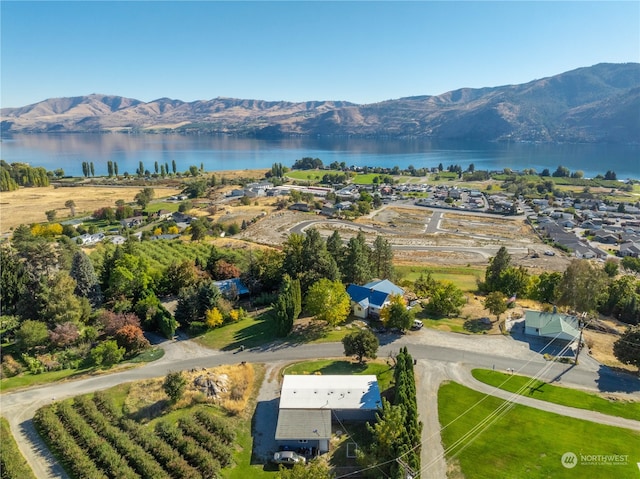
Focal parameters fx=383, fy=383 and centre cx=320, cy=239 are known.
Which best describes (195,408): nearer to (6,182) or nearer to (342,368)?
(342,368)

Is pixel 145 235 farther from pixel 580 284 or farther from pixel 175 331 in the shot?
pixel 580 284

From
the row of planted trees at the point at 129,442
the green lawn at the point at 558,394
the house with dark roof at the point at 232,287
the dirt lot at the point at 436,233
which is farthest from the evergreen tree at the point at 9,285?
the green lawn at the point at 558,394

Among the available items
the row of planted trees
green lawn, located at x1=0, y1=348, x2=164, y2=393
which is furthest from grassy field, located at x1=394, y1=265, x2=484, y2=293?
green lawn, located at x1=0, y1=348, x2=164, y2=393

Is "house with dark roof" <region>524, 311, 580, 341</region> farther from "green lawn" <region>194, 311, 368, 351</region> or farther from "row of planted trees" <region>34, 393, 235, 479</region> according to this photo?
"row of planted trees" <region>34, 393, 235, 479</region>

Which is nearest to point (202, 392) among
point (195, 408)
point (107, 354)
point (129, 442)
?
point (195, 408)

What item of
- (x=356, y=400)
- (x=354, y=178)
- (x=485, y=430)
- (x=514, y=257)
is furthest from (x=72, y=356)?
(x=354, y=178)

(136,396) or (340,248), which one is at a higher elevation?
(340,248)
